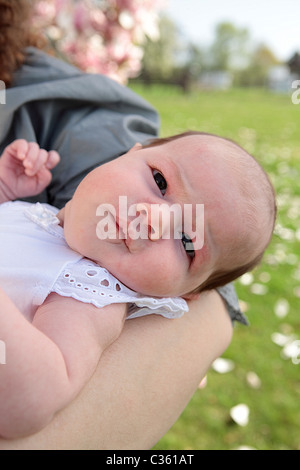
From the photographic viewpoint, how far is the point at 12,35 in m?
2.03

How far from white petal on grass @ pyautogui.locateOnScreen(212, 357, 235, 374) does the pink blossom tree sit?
246 cm

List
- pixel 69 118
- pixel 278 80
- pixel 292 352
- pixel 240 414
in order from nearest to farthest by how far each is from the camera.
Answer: pixel 69 118, pixel 240 414, pixel 292 352, pixel 278 80

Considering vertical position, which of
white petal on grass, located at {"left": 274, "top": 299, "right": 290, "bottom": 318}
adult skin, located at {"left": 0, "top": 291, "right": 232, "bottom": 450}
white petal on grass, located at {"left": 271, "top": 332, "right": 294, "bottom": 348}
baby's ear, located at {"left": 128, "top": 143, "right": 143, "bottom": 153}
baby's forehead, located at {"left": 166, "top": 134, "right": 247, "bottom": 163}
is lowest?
white petal on grass, located at {"left": 274, "top": 299, "right": 290, "bottom": 318}

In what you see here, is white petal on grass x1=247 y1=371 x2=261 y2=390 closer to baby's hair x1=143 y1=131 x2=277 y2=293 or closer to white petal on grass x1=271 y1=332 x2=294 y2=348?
white petal on grass x1=271 y1=332 x2=294 y2=348

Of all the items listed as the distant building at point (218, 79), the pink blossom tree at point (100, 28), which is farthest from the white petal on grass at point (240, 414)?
the distant building at point (218, 79)

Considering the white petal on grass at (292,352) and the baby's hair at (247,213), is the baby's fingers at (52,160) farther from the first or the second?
the white petal on grass at (292,352)

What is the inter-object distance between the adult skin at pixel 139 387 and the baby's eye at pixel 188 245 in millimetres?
227

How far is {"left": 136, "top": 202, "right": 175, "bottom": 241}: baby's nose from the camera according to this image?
4.30 feet

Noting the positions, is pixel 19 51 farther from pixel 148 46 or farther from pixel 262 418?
pixel 148 46

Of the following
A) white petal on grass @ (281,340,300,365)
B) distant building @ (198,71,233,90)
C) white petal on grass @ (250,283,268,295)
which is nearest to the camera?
white petal on grass @ (281,340,300,365)

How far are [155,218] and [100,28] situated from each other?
11.3 ft

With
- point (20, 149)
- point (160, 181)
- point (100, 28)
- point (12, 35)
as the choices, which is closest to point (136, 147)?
point (160, 181)

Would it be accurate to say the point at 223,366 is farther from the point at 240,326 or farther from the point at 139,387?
the point at 139,387

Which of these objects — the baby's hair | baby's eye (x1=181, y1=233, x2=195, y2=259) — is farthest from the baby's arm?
the baby's hair
